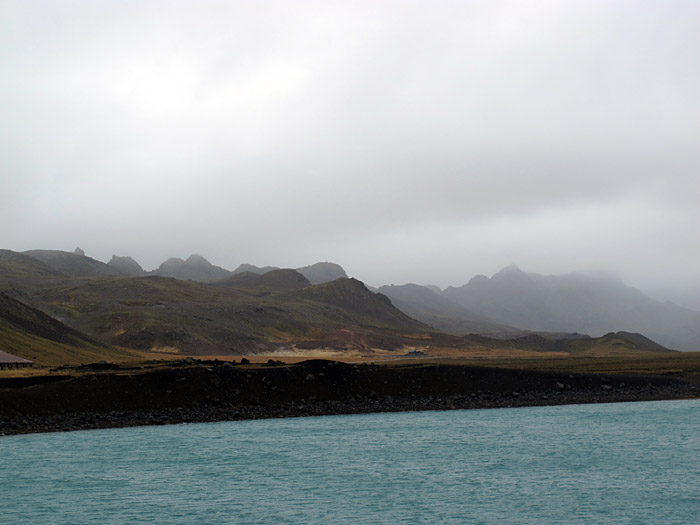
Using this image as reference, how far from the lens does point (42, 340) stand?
16712cm

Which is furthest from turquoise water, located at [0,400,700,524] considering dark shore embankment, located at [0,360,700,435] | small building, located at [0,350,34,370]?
small building, located at [0,350,34,370]

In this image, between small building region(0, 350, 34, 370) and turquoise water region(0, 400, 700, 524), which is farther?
small building region(0, 350, 34, 370)

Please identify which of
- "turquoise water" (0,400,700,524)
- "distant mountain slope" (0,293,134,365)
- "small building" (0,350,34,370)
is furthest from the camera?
"distant mountain slope" (0,293,134,365)

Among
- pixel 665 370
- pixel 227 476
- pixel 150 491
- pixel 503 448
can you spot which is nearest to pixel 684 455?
pixel 503 448

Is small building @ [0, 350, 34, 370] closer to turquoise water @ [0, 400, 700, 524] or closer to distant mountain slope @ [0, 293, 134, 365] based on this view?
distant mountain slope @ [0, 293, 134, 365]

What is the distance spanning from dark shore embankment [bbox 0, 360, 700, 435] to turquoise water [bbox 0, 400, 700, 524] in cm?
736

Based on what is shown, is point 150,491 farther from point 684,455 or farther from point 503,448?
point 684,455

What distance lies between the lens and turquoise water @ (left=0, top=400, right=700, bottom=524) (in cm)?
3988

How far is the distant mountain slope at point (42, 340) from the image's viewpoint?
147625mm

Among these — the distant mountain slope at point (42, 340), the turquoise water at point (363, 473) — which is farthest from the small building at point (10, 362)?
the turquoise water at point (363, 473)

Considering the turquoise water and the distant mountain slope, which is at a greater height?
the distant mountain slope

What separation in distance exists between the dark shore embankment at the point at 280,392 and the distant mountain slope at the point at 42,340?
57880 mm

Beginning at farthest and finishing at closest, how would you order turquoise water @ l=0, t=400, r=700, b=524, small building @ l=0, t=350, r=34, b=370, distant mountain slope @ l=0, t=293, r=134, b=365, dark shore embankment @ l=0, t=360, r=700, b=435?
1. distant mountain slope @ l=0, t=293, r=134, b=365
2. small building @ l=0, t=350, r=34, b=370
3. dark shore embankment @ l=0, t=360, r=700, b=435
4. turquoise water @ l=0, t=400, r=700, b=524

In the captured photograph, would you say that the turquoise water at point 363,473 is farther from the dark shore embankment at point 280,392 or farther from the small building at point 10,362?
the small building at point 10,362
